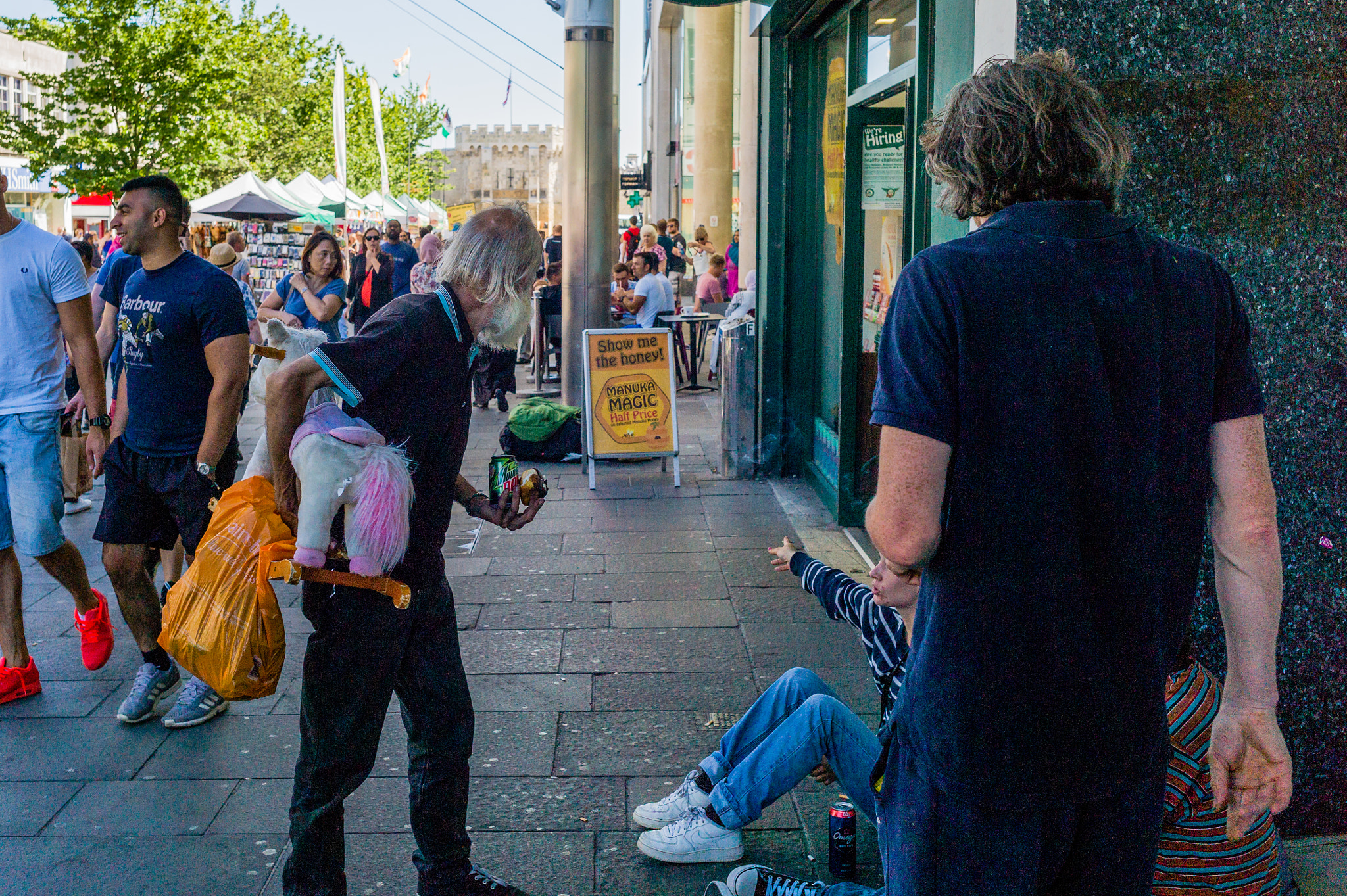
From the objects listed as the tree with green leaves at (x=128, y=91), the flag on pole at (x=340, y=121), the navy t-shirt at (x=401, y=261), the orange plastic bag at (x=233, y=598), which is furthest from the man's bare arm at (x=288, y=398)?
the flag on pole at (x=340, y=121)

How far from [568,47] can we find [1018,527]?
34.7 feet

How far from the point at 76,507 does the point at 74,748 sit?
3.92 meters

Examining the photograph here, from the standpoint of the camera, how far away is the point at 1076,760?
1614 millimetres

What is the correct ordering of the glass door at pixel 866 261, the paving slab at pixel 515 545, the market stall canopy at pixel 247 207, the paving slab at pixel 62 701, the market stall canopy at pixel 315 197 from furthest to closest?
the market stall canopy at pixel 315 197 → the market stall canopy at pixel 247 207 → the paving slab at pixel 515 545 → the glass door at pixel 866 261 → the paving slab at pixel 62 701

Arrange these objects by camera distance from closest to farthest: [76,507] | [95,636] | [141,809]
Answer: [141,809], [95,636], [76,507]

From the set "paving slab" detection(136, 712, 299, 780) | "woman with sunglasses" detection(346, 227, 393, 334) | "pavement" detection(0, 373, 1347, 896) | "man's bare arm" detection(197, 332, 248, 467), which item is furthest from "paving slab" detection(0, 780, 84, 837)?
"woman with sunglasses" detection(346, 227, 393, 334)

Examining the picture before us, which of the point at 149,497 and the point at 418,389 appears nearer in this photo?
the point at 418,389

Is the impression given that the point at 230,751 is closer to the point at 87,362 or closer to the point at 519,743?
the point at 519,743

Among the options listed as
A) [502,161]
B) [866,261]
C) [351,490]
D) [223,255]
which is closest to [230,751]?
[351,490]

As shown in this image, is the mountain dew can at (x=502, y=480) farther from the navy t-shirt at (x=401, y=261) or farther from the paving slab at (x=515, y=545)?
the navy t-shirt at (x=401, y=261)

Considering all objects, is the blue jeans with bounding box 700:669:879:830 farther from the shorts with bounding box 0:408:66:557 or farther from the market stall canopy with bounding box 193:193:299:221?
the market stall canopy with bounding box 193:193:299:221

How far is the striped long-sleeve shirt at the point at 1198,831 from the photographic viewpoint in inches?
94.7

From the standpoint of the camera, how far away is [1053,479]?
5.10ft

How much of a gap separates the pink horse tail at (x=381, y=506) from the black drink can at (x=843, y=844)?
135cm
